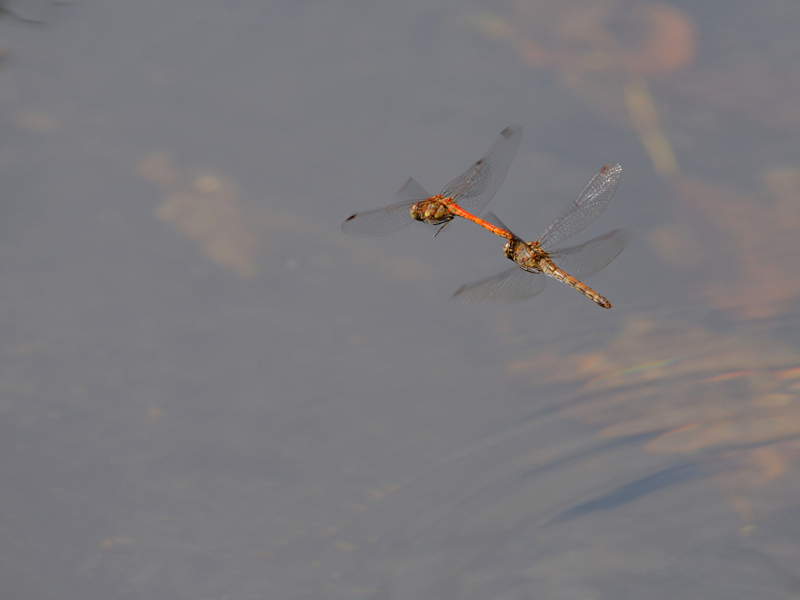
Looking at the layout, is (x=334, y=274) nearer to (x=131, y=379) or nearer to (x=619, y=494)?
(x=131, y=379)

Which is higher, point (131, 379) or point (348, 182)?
point (348, 182)

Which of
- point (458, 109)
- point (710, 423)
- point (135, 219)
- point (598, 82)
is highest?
point (598, 82)

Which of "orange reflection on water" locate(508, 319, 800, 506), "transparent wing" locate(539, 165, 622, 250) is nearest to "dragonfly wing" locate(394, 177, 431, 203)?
"transparent wing" locate(539, 165, 622, 250)

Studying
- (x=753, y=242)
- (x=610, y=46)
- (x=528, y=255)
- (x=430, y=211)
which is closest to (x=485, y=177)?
(x=430, y=211)

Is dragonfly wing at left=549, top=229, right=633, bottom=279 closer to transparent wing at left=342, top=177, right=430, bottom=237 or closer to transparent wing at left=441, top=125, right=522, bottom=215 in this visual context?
transparent wing at left=441, top=125, right=522, bottom=215

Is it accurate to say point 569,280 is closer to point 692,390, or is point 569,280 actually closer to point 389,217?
point 692,390

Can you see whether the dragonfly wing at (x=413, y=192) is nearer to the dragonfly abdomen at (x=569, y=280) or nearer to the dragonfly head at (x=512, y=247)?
the dragonfly head at (x=512, y=247)

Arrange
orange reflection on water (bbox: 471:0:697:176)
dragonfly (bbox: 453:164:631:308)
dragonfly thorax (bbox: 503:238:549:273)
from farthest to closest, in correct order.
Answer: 1. orange reflection on water (bbox: 471:0:697:176)
2. dragonfly thorax (bbox: 503:238:549:273)
3. dragonfly (bbox: 453:164:631:308)

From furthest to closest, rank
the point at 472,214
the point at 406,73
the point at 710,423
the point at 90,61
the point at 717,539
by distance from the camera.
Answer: the point at 90,61 < the point at 406,73 < the point at 472,214 < the point at 710,423 < the point at 717,539

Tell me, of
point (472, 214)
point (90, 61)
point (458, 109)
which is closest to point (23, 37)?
point (90, 61)

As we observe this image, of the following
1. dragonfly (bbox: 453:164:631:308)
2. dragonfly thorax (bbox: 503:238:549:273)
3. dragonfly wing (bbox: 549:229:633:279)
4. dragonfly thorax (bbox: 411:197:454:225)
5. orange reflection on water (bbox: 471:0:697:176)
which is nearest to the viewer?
dragonfly wing (bbox: 549:229:633:279)
